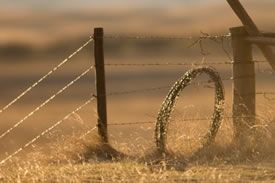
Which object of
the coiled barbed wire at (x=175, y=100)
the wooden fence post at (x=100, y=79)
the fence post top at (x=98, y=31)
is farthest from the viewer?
the fence post top at (x=98, y=31)

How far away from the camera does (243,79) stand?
26.7 feet

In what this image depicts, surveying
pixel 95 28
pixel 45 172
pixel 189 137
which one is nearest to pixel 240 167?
pixel 189 137

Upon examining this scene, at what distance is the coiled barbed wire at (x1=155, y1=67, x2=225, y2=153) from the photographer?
7.53 meters

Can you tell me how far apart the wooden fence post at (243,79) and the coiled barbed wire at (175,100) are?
19cm

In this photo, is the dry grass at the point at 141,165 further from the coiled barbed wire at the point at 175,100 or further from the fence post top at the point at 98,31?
the fence post top at the point at 98,31

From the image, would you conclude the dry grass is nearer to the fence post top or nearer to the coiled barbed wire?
the coiled barbed wire

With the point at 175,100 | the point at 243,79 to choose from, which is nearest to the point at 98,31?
the point at 175,100

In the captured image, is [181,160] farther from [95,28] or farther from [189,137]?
[95,28]

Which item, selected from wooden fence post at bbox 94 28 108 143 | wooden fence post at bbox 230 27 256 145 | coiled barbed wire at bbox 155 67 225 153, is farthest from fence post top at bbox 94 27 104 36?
wooden fence post at bbox 230 27 256 145

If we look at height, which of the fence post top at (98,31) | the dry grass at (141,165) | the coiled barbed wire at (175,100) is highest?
the fence post top at (98,31)

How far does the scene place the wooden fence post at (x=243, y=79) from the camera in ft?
26.5

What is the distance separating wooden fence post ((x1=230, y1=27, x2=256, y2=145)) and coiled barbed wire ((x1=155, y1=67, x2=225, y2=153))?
19 centimetres

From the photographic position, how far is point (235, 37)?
826 centimetres

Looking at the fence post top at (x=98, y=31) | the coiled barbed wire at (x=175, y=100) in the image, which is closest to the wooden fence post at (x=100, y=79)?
the fence post top at (x=98, y=31)
